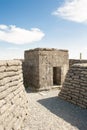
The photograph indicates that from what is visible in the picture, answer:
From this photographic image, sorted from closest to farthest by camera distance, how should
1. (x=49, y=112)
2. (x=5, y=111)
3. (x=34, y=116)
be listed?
(x=5, y=111) < (x=34, y=116) < (x=49, y=112)

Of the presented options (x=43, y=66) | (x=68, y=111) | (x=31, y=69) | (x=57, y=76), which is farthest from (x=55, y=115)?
(x=57, y=76)

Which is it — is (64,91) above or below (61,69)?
below

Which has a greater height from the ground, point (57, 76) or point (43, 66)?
point (43, 66)

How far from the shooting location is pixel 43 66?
11.4 metres

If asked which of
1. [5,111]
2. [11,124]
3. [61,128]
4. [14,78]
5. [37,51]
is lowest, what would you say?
[61,128]

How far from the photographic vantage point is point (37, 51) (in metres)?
11.3

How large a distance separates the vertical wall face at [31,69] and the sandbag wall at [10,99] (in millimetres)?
4710

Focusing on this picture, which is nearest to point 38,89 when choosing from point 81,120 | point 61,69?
point 61,69

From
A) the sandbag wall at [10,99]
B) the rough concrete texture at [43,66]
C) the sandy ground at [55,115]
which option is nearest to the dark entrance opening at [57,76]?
the rough concrete texture at [43,66]

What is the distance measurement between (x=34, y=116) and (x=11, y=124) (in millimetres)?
1787

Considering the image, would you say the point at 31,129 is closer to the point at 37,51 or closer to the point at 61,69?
the point at 37,51

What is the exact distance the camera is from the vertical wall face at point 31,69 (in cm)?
1141

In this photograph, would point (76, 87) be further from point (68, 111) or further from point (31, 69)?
point (31, 69)

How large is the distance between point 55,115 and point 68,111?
0.71 metres
